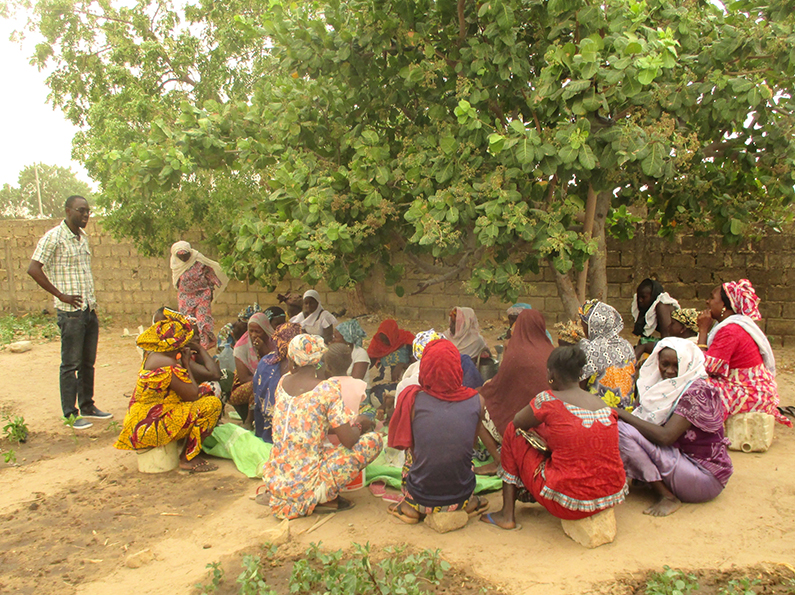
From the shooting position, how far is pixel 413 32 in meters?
5.16

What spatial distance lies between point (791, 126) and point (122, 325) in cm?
1144

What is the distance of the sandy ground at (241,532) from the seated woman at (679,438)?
0.49ft

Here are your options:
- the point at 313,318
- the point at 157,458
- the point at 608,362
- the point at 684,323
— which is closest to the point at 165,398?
the point at 157,458

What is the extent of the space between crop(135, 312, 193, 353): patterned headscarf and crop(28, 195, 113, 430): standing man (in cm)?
172

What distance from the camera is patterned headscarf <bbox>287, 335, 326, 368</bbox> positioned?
3.76 metres

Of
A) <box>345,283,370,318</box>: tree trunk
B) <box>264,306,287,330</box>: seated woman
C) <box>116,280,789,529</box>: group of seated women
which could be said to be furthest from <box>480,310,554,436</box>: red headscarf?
<box>345,283,370,318</box>: tree trunk

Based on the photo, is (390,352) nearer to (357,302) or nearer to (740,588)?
(740,588)

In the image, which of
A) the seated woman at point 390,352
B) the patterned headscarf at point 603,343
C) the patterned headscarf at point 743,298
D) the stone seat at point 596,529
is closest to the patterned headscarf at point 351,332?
the seated woman at point 390,352

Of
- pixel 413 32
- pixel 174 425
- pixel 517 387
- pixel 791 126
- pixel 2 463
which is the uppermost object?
pixel 413 32

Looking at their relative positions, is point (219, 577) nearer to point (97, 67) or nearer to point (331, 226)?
point (331, 226)

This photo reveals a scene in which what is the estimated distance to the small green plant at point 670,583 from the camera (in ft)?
9.13

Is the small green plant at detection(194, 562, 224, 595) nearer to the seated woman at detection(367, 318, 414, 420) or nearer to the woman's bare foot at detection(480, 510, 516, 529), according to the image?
the woman's bare foot at detection(480, 510, 516, 529)

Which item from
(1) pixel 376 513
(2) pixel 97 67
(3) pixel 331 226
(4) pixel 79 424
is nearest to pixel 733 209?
(3) pixel 331 226

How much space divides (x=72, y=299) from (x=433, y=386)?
3817mm
